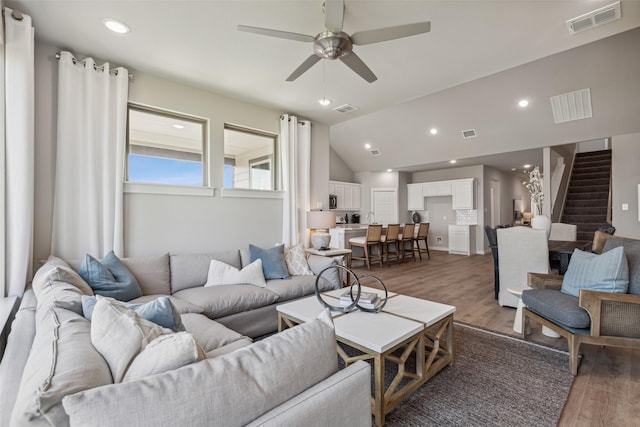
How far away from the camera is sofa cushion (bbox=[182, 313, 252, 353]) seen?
168 centimetres

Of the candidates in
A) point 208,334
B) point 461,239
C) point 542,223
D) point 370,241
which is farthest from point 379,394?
point 461,239

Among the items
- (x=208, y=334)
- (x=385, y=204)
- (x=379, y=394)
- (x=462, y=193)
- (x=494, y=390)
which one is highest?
(x=462, y=193)

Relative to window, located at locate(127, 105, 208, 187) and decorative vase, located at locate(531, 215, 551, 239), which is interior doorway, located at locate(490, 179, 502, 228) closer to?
decorative vase, located at locate(531, 215, 551, 239)

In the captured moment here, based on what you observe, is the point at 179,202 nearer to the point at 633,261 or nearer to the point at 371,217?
the point at 633,261

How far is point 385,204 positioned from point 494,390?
305 inches

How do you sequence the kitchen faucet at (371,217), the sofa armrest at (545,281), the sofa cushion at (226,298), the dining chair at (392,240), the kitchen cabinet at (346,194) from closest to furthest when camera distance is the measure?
the sofa cushion at (226,298)
the sofa armrest at (545,281)
the dining chair at (392,240)
the kitchen cabinet at (346,194)
the kitchen faucet at (371,217)

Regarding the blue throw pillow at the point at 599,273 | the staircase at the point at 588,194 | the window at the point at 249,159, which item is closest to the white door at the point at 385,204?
the staircase at the point at 588,194

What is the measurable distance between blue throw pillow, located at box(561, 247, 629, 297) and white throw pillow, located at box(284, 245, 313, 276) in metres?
2.42

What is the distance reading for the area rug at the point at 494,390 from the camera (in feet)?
5.44

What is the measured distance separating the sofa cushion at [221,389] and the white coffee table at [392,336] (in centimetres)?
77

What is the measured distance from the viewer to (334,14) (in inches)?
74.9

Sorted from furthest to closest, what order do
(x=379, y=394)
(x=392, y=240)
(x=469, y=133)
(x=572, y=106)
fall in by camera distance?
(x=392, y=240)
(x=469, y=133)
(x=572, y=106)
(x=379, y=394)

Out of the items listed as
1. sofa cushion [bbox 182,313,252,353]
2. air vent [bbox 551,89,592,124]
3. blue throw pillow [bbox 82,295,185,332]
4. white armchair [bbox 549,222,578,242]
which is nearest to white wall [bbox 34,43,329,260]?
sofa cushion [bbox 182,313,252,353]

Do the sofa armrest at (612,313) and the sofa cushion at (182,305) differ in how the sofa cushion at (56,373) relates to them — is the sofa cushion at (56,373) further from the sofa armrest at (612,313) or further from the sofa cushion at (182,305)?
the sofa armrest at (612,313)
